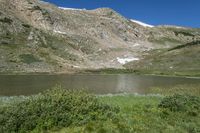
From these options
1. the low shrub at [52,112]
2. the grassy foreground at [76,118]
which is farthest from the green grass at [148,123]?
the low shrub at [52,112]

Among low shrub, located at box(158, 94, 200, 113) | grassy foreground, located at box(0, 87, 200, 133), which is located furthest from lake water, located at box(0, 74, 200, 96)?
grassy foreground, located at box(0, 87, 200, 133)

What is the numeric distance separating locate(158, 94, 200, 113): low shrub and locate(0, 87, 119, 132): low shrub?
7.85 metres

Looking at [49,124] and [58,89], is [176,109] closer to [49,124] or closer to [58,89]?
[58,89]

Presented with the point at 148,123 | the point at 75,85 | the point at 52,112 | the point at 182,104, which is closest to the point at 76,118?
the point at 52,112

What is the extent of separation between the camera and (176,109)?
31.2 metres

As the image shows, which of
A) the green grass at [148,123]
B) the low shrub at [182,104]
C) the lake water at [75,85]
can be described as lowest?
the lake water at [75,85]

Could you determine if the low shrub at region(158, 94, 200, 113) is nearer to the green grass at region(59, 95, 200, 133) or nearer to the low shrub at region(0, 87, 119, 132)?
the green grass at region(59, 95, 200, 133)

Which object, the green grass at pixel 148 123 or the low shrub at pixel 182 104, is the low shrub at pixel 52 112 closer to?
the green grass at pixel 148 123

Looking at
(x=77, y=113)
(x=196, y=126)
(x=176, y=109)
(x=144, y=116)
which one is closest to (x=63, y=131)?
(x=77, y=113)

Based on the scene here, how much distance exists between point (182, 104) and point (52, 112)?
45.2ft

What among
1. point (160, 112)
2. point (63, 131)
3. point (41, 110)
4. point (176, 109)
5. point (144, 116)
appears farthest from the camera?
point (176, 109)

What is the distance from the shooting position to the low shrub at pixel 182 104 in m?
31.4

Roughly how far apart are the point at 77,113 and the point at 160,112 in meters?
8.27

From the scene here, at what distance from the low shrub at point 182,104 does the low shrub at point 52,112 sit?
7851mm
